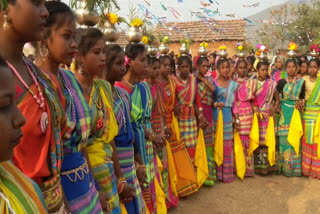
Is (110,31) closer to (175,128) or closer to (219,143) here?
(175,128)

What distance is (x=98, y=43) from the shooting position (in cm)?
240

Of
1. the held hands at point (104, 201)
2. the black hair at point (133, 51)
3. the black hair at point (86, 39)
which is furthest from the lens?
the black hair at point (133, 51)

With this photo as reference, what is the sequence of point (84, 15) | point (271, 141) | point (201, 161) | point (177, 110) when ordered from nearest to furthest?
1. point (84, 15)
2. point (177, 110)
3. point (201, 161)
4. point (271, 141)

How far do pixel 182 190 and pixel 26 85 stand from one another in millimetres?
4098

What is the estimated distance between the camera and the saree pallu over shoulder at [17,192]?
3.64ft

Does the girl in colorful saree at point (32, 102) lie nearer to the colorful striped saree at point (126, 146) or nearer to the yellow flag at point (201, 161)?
the colorful striped saree at point (126, 146)

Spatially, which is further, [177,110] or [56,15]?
[177,110]

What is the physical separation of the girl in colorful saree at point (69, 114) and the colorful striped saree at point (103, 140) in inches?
8.9

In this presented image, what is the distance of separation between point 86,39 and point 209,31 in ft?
64.1

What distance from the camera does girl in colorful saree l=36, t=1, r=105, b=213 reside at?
190cm

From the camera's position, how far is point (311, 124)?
237 inches

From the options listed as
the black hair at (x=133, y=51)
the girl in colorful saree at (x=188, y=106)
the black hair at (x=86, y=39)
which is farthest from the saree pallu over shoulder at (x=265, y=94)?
the black hair at (x=86, y=39)

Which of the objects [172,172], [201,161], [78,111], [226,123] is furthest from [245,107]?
[78,111]

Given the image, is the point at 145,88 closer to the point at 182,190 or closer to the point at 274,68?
the point at 182,190
